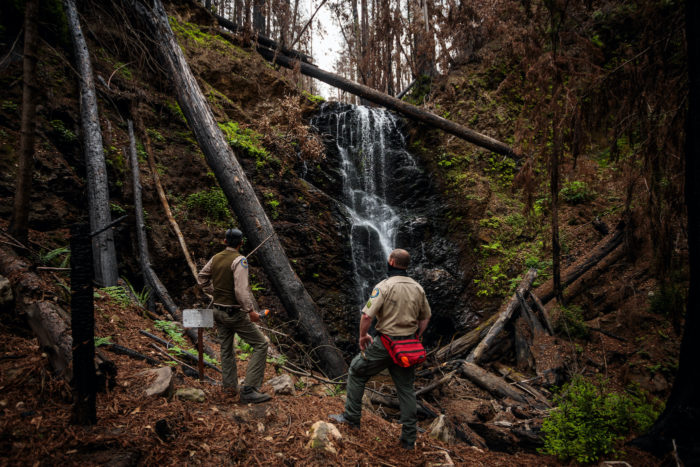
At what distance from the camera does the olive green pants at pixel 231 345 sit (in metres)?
3.73

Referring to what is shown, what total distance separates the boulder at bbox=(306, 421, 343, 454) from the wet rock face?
640 centimetres

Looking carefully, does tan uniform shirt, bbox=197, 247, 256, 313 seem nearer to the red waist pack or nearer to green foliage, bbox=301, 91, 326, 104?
the red waist pack

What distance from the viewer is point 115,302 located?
15.8ft

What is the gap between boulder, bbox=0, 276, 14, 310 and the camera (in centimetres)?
295

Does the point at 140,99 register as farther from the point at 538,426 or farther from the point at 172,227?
the point at 538,426

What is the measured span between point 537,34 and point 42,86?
33.0 ft

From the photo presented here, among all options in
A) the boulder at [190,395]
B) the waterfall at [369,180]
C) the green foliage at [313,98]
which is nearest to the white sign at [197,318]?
the boulder at [190,395]

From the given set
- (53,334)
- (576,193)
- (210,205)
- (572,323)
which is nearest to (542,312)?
(572,323)

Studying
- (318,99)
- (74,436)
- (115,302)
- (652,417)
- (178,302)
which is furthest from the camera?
(318,99)

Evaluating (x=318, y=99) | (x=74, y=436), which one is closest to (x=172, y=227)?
(x=74, y=436)

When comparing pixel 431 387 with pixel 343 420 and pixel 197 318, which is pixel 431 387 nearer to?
pixel 343 420

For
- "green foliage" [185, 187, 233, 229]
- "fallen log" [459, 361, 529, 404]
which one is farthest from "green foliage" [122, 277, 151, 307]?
"fallen log" [459, 361, 529, 404]

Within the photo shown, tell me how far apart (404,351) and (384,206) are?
944cm

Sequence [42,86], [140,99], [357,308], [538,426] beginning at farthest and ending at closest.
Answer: [357,308], [140,99], [42,86], [538,426]
